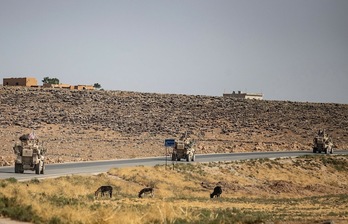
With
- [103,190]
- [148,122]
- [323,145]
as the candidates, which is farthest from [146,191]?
[148,122]

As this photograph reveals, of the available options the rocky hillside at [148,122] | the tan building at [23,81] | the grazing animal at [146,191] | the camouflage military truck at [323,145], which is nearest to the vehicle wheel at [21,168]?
the grazing animal at [146,191]

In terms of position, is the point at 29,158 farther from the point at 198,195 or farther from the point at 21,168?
the point at 198,195

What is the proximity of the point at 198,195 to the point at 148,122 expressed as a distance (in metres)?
52.9

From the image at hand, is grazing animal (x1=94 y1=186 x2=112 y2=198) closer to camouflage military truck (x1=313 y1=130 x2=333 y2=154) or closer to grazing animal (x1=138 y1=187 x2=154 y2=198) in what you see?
grazing animal (x1=138 y1=187 x2=154 y2=198)

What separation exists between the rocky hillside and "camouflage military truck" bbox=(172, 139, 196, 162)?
11085 millimetres

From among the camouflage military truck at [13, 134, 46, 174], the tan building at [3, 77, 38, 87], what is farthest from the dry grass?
the tan building at [3, 77, 38, 87]

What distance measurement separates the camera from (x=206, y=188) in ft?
169

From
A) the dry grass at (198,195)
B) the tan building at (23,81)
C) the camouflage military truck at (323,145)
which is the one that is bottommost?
the dry grass at (198,195)

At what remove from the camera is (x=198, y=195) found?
158 ft

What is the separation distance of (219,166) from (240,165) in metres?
3.41

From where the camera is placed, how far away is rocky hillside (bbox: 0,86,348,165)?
273 feet

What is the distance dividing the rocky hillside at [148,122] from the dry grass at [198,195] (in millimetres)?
18081

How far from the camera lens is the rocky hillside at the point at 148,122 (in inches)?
3280

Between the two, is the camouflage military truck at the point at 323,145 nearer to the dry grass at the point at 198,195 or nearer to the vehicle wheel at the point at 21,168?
the dry grass at the point at 198,195
